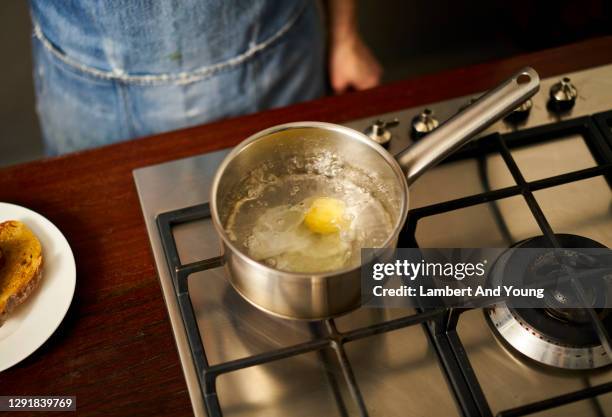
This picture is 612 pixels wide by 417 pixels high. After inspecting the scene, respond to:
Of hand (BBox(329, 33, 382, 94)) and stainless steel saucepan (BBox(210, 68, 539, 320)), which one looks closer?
stainless steel saucepan (BBox(210, 68, 539, 320))

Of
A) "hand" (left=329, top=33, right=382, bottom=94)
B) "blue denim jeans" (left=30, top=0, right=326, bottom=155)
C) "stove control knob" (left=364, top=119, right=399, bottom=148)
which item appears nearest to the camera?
"stove control knob" (left=364, top=119, right=399, bottom=148)

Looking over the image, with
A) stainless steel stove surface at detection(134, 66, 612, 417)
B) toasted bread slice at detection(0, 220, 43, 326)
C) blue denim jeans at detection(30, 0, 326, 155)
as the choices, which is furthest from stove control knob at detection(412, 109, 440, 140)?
toasted bread slice at detection(0, 220, 43, 326)

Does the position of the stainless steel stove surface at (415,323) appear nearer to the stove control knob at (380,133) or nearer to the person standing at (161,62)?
the stove control knob at (380,133)

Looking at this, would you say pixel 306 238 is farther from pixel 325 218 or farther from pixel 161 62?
pixel 161 62

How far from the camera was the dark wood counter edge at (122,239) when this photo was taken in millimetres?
657

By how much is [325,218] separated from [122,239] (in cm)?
22

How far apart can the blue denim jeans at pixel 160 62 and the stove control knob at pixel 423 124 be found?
0.91ft

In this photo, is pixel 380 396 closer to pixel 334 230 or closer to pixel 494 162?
pixel 334 230

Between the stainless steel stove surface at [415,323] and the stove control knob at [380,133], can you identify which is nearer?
the stainless steel stove surface at [415,323]

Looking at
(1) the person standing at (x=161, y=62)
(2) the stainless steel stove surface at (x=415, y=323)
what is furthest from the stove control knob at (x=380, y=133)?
(1) the person standing at (x=161, y=62)

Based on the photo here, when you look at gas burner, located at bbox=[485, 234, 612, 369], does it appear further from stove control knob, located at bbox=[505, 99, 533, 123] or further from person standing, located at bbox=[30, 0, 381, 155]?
person standing, located at bbox=[30, 0, 381, 155]

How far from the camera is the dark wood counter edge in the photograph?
657 millimetres

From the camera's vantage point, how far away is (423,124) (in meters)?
0.80

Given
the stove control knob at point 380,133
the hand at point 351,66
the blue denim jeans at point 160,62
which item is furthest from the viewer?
the hand at point 351,66
